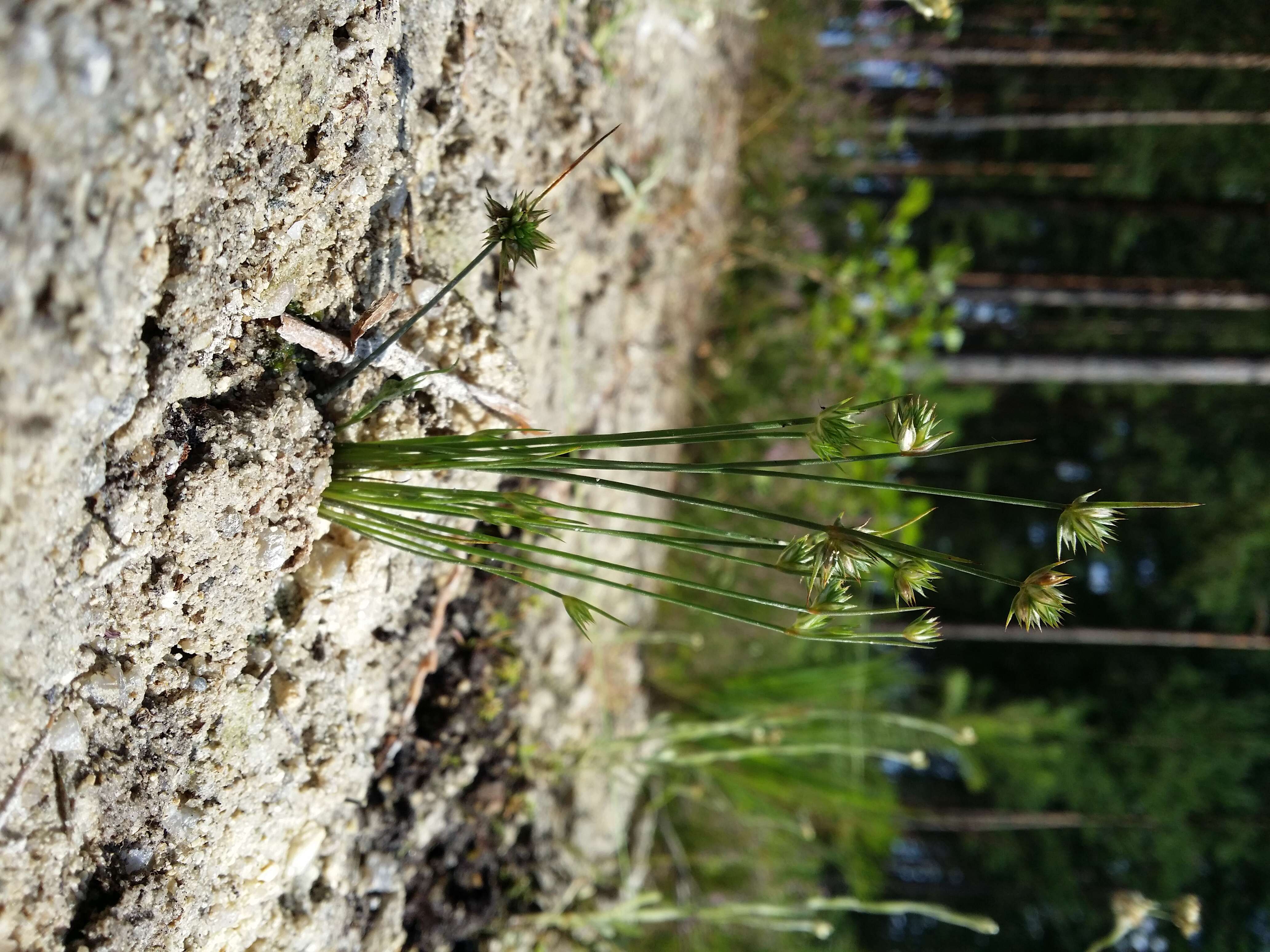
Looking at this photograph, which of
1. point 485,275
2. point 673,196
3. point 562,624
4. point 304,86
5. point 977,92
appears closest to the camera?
point 304,86

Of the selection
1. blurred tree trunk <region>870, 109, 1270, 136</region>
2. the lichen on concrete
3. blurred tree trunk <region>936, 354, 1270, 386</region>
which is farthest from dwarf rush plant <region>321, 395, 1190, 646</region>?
blurred tree trunk <region>870, 109, 1270, 136</region>

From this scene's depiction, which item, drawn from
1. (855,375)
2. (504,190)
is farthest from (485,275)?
(855,375)

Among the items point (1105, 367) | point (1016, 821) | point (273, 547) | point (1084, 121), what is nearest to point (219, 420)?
point (273, 547)

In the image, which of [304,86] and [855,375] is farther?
[855,375]

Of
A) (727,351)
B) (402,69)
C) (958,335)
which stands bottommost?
(402,69)

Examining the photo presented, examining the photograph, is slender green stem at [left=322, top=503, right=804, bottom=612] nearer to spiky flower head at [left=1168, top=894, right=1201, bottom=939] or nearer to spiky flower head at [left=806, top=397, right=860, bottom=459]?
spiky flower head at [left=806, top=397, right=860, bottom=459]

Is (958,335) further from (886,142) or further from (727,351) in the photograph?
(886,142)

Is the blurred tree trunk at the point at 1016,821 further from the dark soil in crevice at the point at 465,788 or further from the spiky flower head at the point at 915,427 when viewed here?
the spiky flower head at the point at 915,427

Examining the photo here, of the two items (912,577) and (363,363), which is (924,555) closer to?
(912,577)
